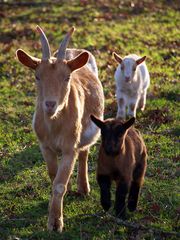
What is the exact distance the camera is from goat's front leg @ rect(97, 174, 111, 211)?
293 inches

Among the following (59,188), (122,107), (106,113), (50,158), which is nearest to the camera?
(59,188)

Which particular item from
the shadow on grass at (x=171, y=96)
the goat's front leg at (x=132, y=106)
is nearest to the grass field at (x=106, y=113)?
the shadow on grass at (x=171, y=96)

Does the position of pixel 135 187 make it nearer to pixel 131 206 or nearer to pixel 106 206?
pixel 131 206

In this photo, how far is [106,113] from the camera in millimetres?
12617

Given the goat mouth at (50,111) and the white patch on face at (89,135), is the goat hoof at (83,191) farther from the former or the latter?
the goat mouth at (50,111)

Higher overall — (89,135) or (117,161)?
(117,161)

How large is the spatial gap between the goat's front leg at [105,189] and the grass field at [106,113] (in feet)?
0.60

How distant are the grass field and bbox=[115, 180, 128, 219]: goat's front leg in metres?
0.11

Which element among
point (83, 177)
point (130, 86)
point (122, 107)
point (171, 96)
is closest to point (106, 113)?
point (122, 107)

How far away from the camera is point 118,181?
7.38 m

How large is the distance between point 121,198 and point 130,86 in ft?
18.3

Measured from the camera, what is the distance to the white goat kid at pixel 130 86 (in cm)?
1235

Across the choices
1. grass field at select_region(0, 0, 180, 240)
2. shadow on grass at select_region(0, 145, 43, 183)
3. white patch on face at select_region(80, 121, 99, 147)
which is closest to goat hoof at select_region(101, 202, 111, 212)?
grass field at select_region(0, 0, 180, 240)

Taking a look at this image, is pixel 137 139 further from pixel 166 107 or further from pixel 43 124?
pixel 166 107
